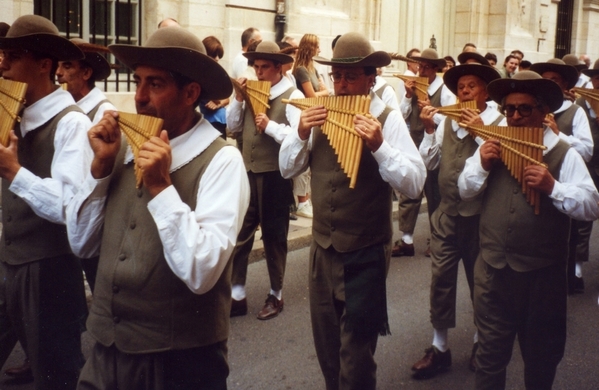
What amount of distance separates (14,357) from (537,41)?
1682 centimetres

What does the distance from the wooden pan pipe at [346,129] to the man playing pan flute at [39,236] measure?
1256 millimetres

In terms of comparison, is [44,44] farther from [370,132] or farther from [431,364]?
[431,364]

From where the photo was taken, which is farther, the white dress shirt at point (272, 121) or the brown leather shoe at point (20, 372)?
the white dress shirt at point (272, 121)

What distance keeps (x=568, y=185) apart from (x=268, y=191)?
2.67 m

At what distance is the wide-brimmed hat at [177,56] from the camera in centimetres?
281

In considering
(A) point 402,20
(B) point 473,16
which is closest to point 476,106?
(A) point 402,20

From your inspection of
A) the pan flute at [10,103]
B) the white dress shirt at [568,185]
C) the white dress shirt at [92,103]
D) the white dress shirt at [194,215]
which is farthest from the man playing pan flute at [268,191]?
the white dress shirt at [194,215]

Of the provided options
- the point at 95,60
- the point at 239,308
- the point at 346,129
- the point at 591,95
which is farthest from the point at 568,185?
the point at 591,95

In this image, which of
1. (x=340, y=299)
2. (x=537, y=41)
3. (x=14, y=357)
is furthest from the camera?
(x=537, y=41)

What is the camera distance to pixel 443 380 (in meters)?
5.18

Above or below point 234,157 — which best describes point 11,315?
below

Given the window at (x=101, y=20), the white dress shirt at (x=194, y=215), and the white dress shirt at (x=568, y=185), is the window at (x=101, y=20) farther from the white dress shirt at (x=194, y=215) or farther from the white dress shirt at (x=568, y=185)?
the white dress shirt at (x=194, y=215)

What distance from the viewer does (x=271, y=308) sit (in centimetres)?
623

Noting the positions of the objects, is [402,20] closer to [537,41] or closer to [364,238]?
[537,41]
